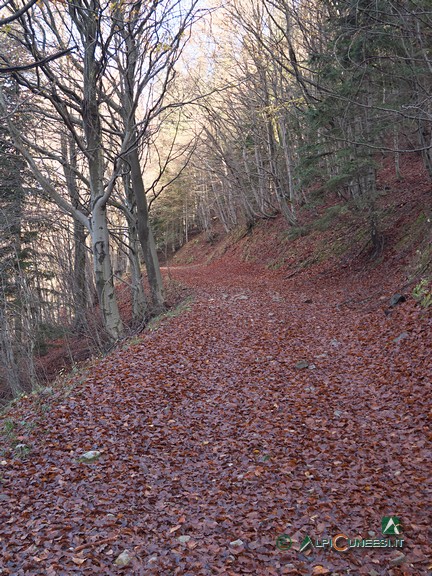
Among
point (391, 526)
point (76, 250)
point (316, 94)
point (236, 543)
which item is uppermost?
point (316, 94)

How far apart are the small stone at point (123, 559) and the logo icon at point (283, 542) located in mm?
1192

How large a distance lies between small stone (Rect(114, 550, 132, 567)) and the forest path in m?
0.05

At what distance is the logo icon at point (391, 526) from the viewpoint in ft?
11.6

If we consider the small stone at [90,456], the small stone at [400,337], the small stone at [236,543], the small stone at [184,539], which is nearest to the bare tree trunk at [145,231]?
the small stone at [400,337]

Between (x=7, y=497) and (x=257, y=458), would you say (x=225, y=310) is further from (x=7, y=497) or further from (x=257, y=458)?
(x=7, y=497)

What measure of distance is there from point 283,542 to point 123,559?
1.29m

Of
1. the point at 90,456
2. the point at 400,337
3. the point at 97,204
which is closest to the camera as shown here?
the point at 90,456

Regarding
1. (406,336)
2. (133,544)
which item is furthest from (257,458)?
(406,336)

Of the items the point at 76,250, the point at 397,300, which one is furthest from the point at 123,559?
the point at 76,250

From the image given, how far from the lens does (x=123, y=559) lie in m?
3.39

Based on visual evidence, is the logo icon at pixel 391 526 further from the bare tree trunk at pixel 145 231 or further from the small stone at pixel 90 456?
the bare tree trunk at pixel 145 231

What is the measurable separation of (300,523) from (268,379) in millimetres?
3647

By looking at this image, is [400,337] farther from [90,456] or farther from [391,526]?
[90,456]

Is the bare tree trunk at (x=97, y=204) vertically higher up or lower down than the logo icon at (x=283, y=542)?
higher up
